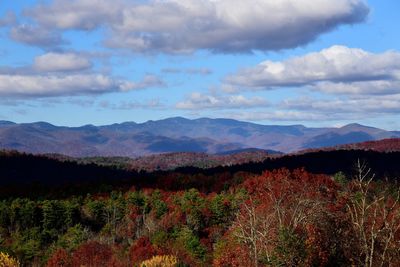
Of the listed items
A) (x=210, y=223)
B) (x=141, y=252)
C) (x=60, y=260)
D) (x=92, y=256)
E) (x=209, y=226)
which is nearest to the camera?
(x=60, y=260)

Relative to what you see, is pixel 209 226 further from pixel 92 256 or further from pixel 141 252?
pixel 92 256

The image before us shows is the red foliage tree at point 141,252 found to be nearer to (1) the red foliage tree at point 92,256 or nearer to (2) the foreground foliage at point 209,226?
(2) the foreground foliage at point 209,226

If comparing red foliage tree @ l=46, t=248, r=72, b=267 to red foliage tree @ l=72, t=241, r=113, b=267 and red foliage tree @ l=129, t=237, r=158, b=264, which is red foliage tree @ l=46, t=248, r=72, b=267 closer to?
red foliage tree @ l=72, t=241, r=113, b=267

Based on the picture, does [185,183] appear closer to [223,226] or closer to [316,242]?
[223,226]

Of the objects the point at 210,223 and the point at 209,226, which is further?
the point at 210,223

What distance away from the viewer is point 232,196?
11038 centimetres

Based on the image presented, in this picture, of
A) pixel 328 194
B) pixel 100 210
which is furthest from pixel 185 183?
pixel 328 194

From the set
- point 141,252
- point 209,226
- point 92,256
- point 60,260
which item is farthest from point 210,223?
point 60,260

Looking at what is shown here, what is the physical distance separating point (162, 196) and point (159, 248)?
57673 mm

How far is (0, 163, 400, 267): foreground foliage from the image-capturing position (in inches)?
1531

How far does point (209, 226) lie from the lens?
10444cm

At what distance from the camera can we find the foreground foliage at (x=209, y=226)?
38.9 m

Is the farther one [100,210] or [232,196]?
[100,210]

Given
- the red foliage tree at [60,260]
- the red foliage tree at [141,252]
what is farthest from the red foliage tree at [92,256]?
the red foliage tree at [141,252]
